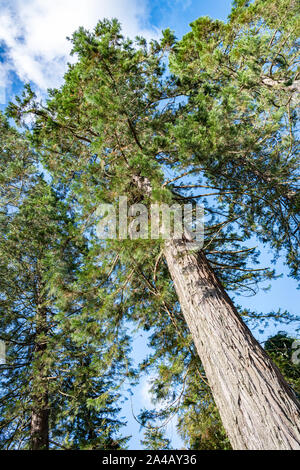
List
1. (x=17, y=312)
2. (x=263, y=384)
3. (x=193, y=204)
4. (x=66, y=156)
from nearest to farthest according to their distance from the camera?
1. (x=263, y=384)
2. (x=193, y=204)
3. (x=66, y=156)
4. (x=17, y=312)

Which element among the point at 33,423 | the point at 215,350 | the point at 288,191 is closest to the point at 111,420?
the point at 33,423

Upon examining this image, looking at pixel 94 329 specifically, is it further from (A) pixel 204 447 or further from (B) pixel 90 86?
(B) pixel 90 86

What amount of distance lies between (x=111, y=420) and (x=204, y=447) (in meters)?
2.47

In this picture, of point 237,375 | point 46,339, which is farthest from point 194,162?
point 46,339

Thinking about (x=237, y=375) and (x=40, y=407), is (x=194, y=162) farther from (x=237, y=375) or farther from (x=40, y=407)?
(x=40, y=407)

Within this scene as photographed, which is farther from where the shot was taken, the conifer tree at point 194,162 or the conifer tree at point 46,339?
the conifer tree at point 46,339

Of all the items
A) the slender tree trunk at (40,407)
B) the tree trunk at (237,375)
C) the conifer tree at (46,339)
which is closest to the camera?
the tree trunk at (237,375)

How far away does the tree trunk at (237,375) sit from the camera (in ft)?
6.72

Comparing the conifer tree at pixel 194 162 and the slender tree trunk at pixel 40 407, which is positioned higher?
the conifer tree at pixel 194 162

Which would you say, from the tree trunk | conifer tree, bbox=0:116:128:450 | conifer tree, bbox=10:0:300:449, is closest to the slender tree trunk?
conifer tree, bbox=0:116:128:450

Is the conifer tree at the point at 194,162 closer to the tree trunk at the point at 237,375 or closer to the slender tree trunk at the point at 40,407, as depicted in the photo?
the tree trunk at the point at 237,375

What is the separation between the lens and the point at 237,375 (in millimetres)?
2381

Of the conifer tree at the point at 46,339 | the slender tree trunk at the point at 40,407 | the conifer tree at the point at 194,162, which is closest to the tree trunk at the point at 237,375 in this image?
the conifer tree at the point at 194,162

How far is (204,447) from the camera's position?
5320 millimetres
